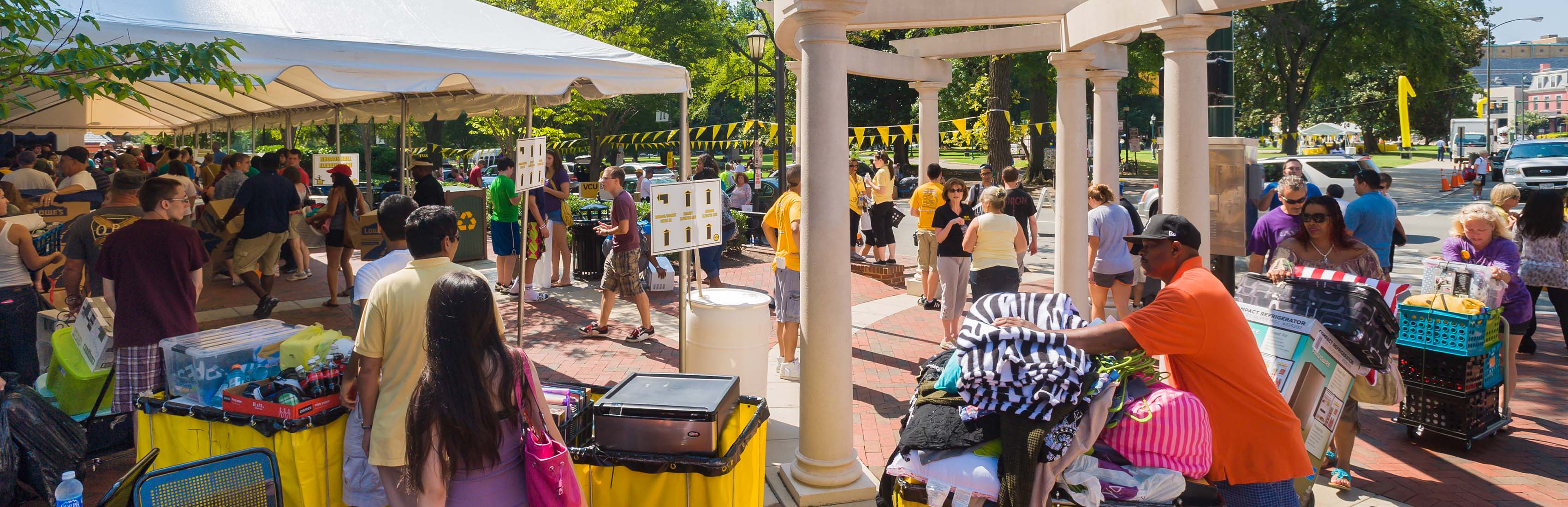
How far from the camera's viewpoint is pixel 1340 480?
4.94 meters

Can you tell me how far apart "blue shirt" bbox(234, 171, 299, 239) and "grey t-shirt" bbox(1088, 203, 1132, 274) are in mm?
7965

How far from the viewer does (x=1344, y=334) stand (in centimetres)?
439

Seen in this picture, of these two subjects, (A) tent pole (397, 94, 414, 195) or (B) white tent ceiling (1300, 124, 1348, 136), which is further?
(B) white tent ceiling (1300, 124, 1348, 136)

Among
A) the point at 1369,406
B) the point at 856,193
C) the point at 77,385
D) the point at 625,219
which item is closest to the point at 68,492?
the point at 77,385

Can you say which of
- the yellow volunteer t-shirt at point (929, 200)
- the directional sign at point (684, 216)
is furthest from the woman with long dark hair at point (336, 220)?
the yellow volunteer t-shirt at point (929, 200)

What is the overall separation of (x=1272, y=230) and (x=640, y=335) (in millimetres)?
5201

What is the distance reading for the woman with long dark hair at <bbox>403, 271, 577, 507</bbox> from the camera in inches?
115

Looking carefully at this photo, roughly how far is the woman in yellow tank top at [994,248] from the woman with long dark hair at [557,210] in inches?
186

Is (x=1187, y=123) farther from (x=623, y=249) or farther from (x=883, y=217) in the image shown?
(x=883, y=217)

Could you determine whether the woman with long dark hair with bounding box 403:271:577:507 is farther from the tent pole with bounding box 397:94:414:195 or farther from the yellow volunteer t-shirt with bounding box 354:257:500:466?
the tent pole with bounding box 397:94:414:195

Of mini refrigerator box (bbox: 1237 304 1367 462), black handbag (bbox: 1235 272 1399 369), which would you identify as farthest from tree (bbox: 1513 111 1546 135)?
mini refrigerator box (bbox: 1237 304 1367 462)

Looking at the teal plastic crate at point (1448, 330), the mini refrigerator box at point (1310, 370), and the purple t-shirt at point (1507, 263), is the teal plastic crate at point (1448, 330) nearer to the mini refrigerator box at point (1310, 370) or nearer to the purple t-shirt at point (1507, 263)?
the purple t-shirt at point (1507, 263)

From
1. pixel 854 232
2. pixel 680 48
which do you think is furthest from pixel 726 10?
pixel 854 232

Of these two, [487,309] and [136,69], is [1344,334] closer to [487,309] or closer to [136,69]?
[487,309]
